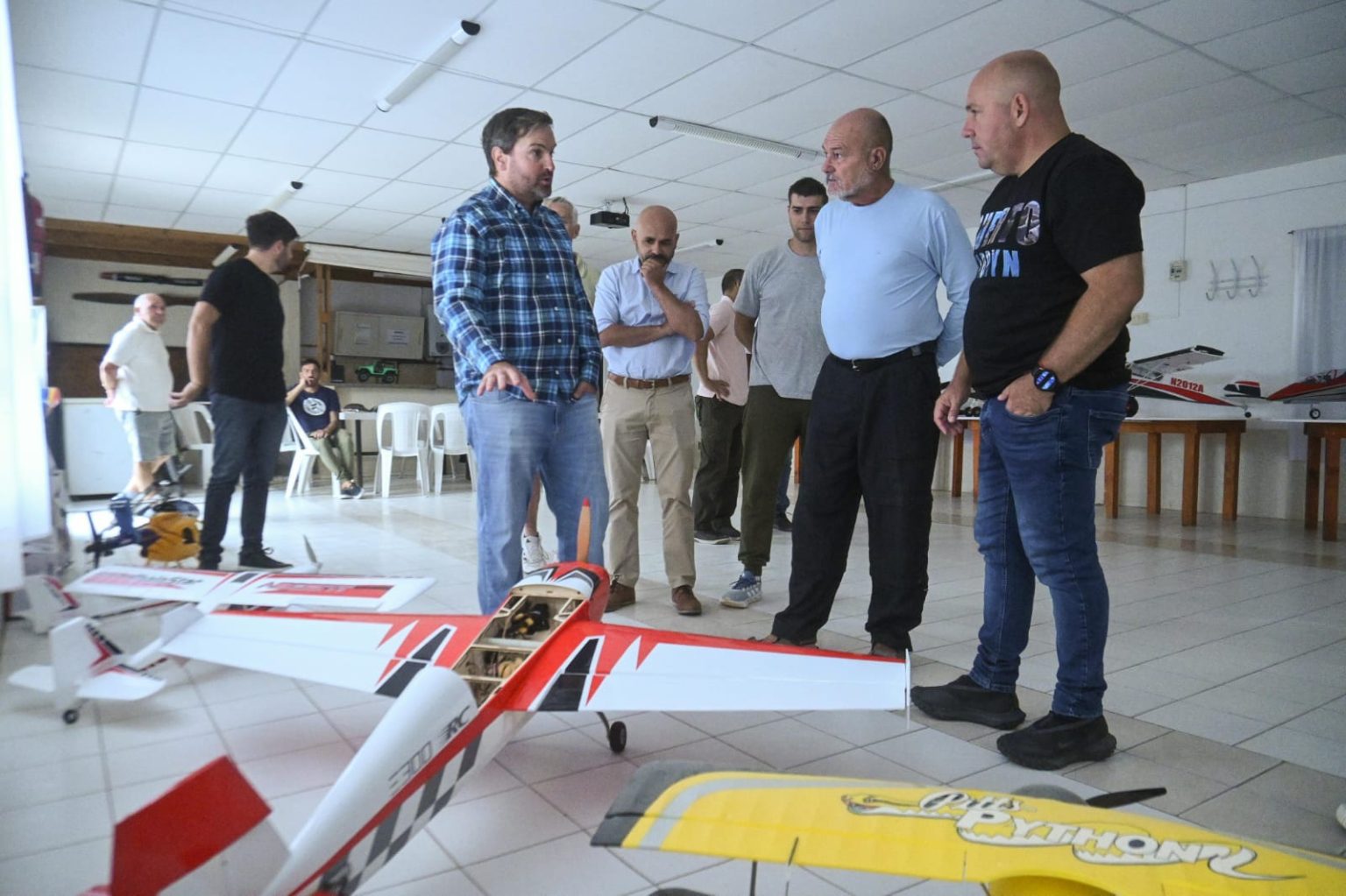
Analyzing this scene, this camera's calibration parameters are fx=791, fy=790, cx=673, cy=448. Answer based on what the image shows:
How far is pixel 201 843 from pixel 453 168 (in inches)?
283

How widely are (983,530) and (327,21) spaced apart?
442cm

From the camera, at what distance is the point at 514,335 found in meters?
2.12

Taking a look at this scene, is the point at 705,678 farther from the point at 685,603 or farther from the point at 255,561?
the point at 255,561

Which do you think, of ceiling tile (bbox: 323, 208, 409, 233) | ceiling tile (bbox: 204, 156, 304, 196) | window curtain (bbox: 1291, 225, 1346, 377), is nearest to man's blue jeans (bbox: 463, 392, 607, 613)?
ceiling tile (bbox: 204, 156, 304, 196)

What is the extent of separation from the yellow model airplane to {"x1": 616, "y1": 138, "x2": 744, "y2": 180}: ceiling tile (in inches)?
246

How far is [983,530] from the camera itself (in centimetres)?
197

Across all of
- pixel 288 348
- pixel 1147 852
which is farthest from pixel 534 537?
pixel 288 348

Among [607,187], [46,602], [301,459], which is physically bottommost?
[46,602]

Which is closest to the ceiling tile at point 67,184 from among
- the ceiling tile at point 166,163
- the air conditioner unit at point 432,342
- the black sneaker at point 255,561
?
the ceiling tile at point 166,163

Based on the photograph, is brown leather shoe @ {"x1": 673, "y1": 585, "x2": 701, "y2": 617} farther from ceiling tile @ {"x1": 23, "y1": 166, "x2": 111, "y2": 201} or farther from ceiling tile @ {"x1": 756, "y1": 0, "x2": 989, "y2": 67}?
ceiling tile @ {"x1": 23, "y1": 166, "x2": 111, "y2": 201}

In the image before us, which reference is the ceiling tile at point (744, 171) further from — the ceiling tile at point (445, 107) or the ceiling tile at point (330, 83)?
the ceiling tile at point (330, 83)

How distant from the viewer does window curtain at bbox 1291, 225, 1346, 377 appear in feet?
20.6

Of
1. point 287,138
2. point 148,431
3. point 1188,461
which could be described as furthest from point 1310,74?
point 148,431

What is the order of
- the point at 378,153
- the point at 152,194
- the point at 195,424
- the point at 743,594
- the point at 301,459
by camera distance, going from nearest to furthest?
the point at 743,594
the point at 378,153
the point at 301,459
the point at 152,194
the point at 195,424
